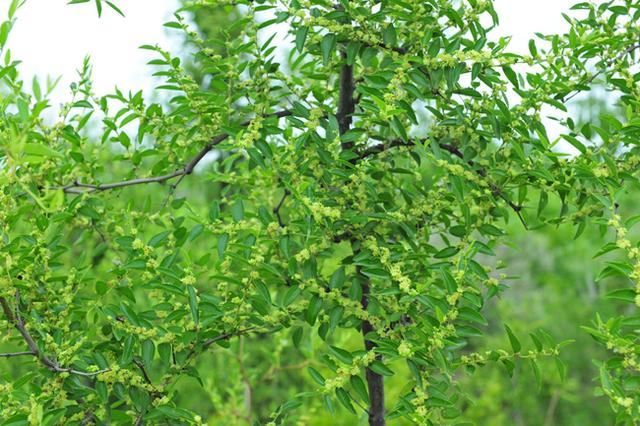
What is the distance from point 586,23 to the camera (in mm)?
2078

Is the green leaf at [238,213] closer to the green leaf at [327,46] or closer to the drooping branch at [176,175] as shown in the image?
the drooping branch at [176,175]

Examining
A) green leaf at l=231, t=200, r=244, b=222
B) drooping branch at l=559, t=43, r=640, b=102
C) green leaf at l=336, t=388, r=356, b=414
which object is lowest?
green leaf at l=336, t=388, r=356, b=414

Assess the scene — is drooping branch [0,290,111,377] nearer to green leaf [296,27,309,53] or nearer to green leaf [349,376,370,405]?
green leaf [349,376,370,405]

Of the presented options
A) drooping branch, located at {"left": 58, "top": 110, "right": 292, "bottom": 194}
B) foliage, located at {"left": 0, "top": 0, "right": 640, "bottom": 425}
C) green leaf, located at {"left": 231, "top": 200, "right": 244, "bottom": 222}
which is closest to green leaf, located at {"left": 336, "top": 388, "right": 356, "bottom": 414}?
foliage, located at {"left": 0, "top": 0, "right": 640, "bottom": 425}

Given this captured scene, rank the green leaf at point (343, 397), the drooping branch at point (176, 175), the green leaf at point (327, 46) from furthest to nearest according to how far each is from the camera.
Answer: the drooping branch at point (176, 175) → the green leaf at point (327, 46) → the green leaf at point (343, 397)

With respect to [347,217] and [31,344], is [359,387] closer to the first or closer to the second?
[347,217]

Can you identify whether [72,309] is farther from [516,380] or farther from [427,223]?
[516,380]

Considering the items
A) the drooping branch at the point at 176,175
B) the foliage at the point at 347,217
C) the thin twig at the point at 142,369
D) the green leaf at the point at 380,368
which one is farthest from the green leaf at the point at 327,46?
the thin twig at the point at 142,369

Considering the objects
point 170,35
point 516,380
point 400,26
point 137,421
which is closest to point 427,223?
point 400,26

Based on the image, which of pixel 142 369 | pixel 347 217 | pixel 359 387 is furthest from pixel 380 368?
pixel 142 369

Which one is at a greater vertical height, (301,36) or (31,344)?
(301,36)

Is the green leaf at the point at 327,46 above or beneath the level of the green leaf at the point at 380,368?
above

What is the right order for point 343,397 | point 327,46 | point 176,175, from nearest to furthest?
point 343,397, point 327,46, point 176,175

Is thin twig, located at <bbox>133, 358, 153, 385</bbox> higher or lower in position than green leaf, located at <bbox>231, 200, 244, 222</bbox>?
lower
